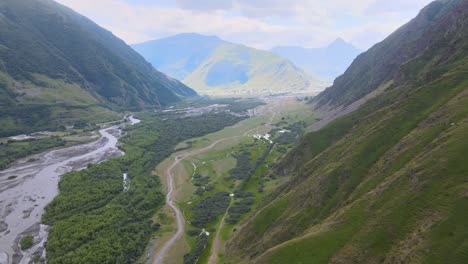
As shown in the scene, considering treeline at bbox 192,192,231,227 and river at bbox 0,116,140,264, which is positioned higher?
river at bbox 0,116,140,264

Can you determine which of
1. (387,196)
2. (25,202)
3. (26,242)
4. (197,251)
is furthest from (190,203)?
(387,196)

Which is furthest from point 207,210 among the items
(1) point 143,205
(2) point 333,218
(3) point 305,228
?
(2) point 333,218

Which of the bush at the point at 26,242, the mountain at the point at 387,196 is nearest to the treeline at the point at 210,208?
the mountain at the point at 387,196

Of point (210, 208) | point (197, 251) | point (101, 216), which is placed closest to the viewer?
point (197, 251)

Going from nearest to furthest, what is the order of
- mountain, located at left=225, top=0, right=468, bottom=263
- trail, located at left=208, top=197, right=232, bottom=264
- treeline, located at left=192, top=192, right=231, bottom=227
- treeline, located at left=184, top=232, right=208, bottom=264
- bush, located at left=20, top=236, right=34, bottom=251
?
1. mountain, located at left=225, top=0, right=468, bottom=263
2. trail, located at left=208, top=197, right=232, bottom=264
3. treeline, located at left=184, top=232, right=208, bottom=264
4. bush, located at left=20, top=236, right=34, bottom=251
5. treeline, located at left=192, top=192, right=231, bottom=227

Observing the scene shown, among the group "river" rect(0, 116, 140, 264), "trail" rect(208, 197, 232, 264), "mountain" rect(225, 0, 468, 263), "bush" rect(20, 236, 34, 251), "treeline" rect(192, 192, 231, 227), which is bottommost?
"trail" rect(208, 197, 232, 264)

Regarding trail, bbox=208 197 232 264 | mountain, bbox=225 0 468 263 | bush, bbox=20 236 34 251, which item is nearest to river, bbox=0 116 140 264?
bush, bbox=20 236 34 251

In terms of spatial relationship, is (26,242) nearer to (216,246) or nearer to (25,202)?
(25,202)

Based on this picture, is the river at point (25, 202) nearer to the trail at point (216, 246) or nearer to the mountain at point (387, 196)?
the trail at point (216, 246)

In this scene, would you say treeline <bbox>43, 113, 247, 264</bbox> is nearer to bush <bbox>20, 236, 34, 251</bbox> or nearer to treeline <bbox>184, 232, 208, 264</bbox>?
bush <bbox>20, 236, 34, 251</bbox>
